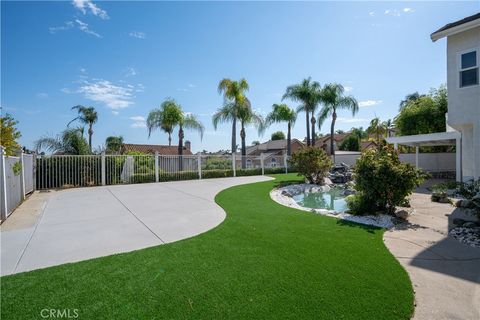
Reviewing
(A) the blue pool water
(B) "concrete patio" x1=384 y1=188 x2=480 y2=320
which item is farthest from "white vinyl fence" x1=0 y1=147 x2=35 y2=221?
(A) the blue pool water

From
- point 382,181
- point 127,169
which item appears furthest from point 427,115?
point 127,169

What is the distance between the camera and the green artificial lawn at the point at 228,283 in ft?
7.98

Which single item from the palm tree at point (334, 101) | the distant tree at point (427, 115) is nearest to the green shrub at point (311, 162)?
the distant tree at point (427, 115)

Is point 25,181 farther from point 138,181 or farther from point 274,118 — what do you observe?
A: point 274,118

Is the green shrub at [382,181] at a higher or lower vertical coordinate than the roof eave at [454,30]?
lower

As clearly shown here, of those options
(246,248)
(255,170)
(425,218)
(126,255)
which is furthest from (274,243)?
(255,170)

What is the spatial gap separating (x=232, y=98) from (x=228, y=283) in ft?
68.5

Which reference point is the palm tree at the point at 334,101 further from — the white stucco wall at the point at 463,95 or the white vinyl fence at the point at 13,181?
the white vinyl fence at the point at 13,181

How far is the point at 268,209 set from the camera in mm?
7117

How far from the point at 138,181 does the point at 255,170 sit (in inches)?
352

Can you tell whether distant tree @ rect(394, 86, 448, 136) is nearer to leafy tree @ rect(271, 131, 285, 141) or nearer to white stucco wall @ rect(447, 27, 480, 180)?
white stucco wall @ rect(447, 27, 480, 180)

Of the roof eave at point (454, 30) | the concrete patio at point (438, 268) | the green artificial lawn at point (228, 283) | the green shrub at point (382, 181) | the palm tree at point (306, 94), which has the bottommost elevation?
the concrete patio at point (438, 268)

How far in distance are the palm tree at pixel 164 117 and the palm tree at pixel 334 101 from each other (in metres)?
16.3

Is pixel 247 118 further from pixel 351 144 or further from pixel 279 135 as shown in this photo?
pixel 279 135
